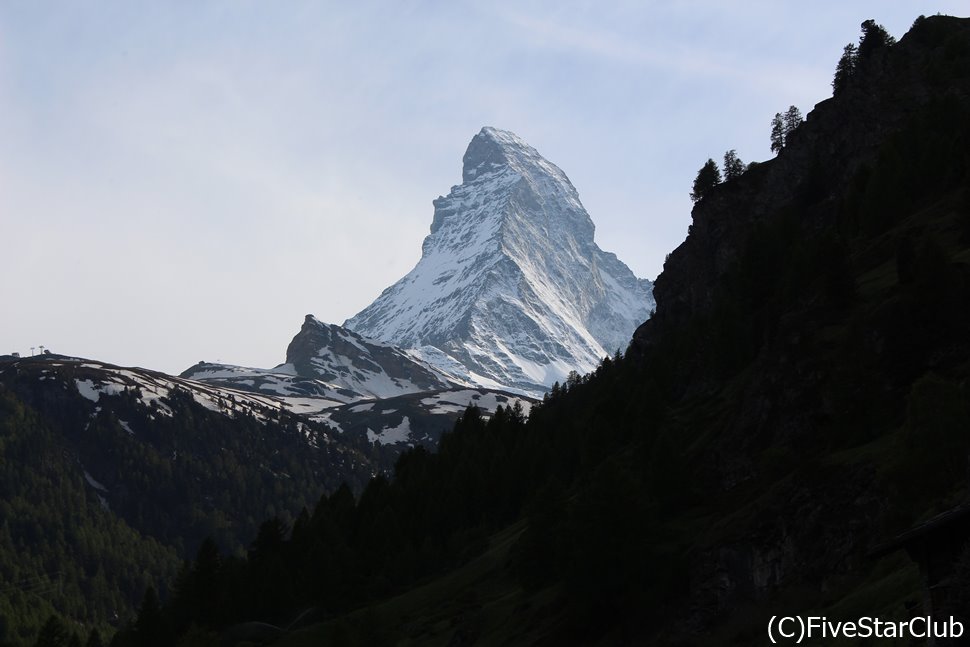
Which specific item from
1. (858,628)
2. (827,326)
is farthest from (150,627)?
(858,628)

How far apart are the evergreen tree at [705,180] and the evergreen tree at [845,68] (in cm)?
2099

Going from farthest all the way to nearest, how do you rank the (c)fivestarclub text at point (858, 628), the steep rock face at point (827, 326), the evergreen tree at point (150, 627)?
the evergreen tree at point (150, 627), the steep rock face at point (827, 326), the (c)fivestarclub text at point (858, 628)

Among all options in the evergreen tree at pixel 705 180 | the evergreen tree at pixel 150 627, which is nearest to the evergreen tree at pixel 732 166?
the evergreen tree at pixel 705 180

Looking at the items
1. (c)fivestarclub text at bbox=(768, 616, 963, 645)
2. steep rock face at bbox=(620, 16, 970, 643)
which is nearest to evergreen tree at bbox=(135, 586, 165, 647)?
steep rock face at bbox=(620, 16, 970, 643)

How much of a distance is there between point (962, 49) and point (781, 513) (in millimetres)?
98237

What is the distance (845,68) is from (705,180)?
2811cm

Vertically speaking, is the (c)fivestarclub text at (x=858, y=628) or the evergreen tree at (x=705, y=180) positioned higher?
the evergreen tree at (x=705, y=180)

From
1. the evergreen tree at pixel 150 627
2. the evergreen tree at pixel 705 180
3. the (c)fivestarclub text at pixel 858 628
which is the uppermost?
the evergreen tree at pixel 705 180

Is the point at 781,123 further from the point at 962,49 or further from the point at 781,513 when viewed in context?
the point at 781,513

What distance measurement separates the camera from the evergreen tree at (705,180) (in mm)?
172375

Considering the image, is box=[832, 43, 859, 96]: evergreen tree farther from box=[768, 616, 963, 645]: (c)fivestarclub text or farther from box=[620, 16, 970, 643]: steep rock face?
box=[768, 616, 963, 645]: (c)fivestarclub text

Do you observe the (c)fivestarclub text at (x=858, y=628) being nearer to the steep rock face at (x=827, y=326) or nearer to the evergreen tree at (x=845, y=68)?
→ the steep rock face at (x=827, y=326)

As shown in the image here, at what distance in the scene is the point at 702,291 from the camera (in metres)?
158

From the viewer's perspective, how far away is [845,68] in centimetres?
17350
